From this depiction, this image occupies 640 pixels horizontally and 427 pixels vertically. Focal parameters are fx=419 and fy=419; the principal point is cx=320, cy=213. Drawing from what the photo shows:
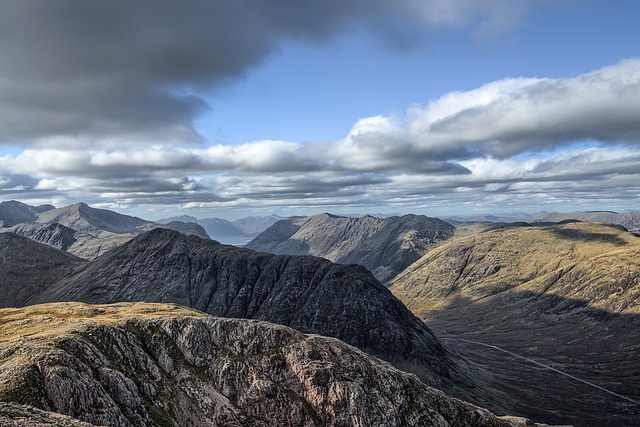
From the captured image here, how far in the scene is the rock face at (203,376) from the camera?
84500 mm

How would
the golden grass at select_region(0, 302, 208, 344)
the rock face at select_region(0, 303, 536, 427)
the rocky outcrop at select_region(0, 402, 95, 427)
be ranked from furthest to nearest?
the golden grass at select_region(0, 302, 208, 344), the rock face at select_region(0, 303, 536, 427), the rocky outcrop at select_region(0, 402, 95, 427)

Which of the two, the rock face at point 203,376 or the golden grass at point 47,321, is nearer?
the rock face at point 203,376

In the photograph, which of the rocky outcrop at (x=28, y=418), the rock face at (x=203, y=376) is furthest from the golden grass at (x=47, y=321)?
the rocky outcrop at (x=28, y=418)

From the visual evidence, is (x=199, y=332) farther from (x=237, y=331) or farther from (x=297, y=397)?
(x=297, y=397)

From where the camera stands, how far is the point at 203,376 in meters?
112

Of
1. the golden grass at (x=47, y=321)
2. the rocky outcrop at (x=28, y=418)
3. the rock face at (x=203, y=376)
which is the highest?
the rocky outcrop at (x=28, y=418)

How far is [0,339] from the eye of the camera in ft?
326

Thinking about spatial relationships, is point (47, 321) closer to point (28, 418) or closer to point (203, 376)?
point (203, 376)

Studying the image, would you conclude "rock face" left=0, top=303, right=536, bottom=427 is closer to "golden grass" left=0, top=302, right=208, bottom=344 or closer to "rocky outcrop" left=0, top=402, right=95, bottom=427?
"golden grass" left=0, top=302, right=208, bottom=344

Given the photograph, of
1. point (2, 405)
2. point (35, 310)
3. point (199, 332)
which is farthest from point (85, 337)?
point (35, 310)

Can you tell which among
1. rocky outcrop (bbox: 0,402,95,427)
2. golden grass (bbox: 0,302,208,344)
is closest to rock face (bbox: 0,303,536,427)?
golden grass (bbox: 0,302,208,344)

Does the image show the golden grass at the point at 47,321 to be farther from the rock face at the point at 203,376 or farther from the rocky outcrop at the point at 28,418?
the rocky outcrop at the point at 28,418

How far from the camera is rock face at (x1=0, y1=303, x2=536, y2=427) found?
84.5 m

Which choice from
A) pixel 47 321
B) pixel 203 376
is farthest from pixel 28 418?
pixel 47 321
